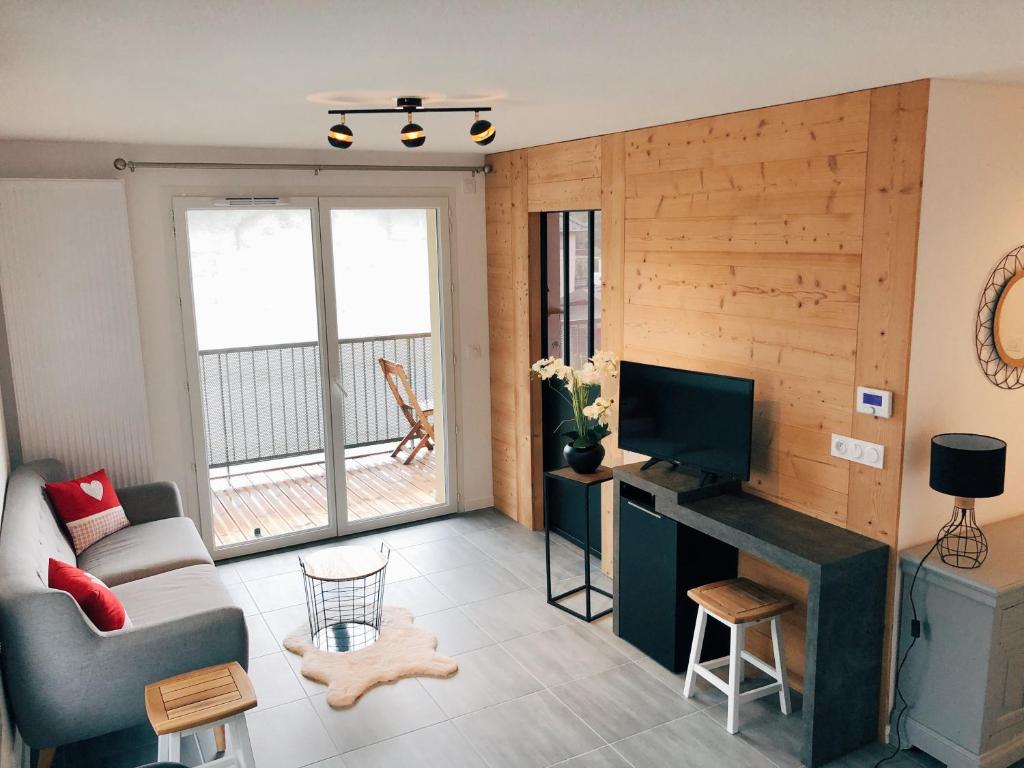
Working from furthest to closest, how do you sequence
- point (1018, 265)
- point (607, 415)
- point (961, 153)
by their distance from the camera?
point (607, 415) < point (1018, 265) < point (961, 153)

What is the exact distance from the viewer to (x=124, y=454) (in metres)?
4.93

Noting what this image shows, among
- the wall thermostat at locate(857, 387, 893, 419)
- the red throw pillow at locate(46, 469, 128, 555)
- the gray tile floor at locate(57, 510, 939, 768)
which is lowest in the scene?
the gray tile floor at locate(57, 510, 939, 768)

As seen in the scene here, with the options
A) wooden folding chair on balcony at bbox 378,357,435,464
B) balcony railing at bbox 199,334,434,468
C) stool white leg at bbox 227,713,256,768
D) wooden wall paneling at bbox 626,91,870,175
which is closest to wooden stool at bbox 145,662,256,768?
stool white leg at bbox 227,713,256,768

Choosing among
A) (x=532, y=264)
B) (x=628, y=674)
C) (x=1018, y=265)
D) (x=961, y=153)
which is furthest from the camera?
(x=532, y=264)

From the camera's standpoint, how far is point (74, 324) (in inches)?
185

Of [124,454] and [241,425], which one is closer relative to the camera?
[124,454]

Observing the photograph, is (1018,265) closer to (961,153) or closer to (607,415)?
(961,153)

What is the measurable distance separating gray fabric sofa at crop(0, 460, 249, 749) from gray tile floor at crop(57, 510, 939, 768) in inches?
15.2

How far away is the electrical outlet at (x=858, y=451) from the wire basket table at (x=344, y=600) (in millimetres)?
2226

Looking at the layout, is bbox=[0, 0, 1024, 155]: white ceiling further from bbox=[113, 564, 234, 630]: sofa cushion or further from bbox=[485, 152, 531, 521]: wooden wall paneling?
bbox=[113, 564, 234, 630]: sofa cushion

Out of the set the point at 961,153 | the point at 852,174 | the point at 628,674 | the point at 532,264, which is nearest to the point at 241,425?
the point at 532,264

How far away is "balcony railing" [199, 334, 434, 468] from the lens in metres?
5.60

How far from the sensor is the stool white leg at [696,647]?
12.0ft

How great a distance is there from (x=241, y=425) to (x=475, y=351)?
170 centimetres
